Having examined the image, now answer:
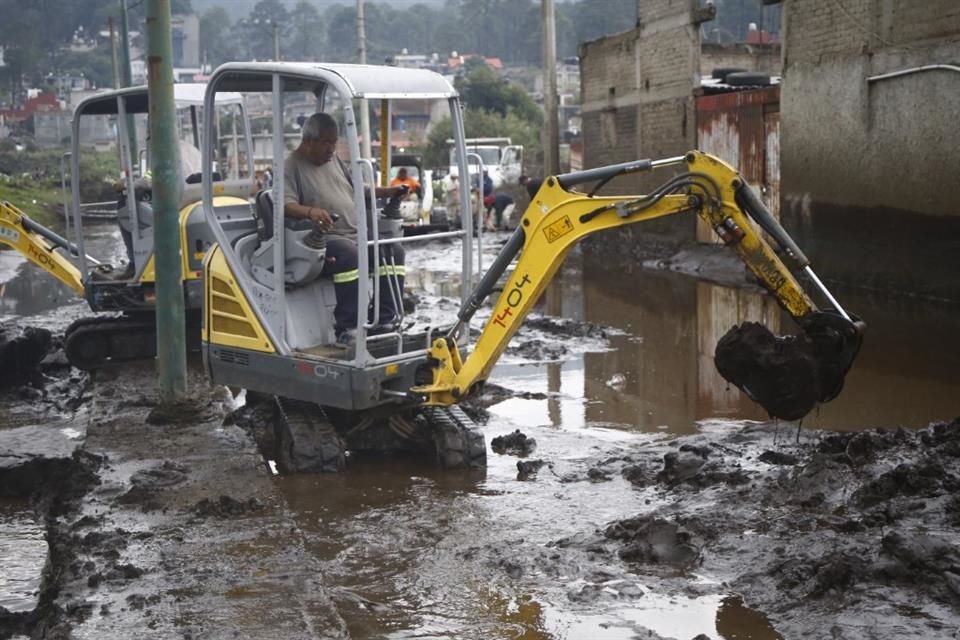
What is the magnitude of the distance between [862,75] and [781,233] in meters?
10.5

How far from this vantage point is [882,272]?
52.0ft

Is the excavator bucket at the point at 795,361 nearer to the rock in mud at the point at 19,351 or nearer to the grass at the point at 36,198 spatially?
the rock in mud at the point at 19,351

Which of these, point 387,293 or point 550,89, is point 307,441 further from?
point 550,89

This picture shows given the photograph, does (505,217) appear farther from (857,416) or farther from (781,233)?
(781,233)

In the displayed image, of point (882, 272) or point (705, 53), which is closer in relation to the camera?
point (882, 272)

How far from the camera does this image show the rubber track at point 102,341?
40.0 ft

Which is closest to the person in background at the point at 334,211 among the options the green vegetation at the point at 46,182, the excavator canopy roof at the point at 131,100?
the excavator canopy roof at the point at 131,100

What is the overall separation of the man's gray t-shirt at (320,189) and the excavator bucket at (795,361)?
2696 millimetres

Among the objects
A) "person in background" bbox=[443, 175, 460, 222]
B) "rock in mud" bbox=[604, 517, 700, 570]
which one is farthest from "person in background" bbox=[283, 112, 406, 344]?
"person in background" bbox=[443, 175, 460, 222]

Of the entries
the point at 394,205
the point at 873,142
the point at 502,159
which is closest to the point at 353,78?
the point at 394,205

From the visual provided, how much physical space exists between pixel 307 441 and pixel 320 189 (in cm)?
166

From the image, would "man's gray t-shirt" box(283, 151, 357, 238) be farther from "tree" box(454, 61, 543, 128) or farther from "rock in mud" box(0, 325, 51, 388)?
"tree" box(454, 61, 543, 128)

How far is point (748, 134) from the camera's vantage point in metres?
20.8

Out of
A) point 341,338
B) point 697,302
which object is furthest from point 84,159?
point 341,338
